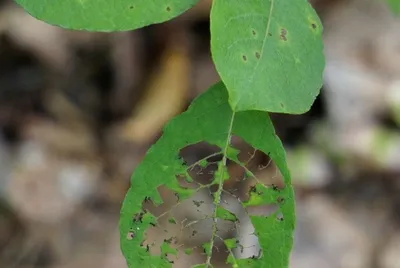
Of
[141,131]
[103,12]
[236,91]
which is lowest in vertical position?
[236,91]

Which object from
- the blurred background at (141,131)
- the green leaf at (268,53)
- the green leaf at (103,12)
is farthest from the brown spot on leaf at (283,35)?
the blurred background at (141,131)

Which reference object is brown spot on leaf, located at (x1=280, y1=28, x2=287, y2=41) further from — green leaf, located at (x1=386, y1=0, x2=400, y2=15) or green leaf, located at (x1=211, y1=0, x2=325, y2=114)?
green leaf, located at (x1=386, y1=0, x2=400, y2=15)

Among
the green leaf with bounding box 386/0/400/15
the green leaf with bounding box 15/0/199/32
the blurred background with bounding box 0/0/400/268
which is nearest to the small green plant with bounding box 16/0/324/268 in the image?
the green leaf with bounding box 15/0/199/32

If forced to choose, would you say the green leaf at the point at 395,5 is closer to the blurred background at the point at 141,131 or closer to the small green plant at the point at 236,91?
the small green plant at the point at 236,91

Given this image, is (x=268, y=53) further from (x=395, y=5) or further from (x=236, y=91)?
(x=395, y=5)

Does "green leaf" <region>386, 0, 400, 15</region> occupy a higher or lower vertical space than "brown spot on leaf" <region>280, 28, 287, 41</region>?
higher

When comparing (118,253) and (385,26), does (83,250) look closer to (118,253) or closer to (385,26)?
(118,253)

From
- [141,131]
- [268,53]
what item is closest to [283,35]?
[268,53]
